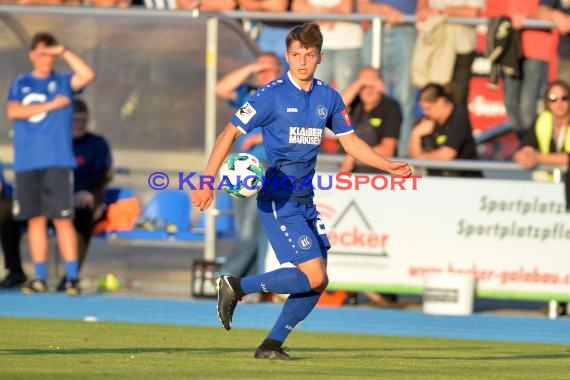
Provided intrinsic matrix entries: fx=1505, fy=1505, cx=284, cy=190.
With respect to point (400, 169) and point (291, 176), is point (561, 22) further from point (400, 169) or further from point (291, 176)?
point (291, 176)

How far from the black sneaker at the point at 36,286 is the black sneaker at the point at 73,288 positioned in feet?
0.79

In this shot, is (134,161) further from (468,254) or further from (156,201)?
(468,254)

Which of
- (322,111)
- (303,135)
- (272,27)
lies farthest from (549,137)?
(303,135)

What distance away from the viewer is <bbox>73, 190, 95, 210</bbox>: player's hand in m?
16.0

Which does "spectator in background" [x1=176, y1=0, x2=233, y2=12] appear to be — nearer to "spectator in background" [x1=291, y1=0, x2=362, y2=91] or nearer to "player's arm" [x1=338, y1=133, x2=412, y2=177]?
"spectator in background" [x1=291, y1=0, x2=362, y2=91]

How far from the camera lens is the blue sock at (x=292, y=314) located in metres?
9.87

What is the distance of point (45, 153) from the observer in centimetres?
1529

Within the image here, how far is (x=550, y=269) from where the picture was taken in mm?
14727

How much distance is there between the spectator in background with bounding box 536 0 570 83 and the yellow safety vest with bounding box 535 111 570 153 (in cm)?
104

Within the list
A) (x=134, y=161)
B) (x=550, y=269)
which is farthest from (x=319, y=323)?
(x=134, y=161)

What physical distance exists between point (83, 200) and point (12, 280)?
1.15 m

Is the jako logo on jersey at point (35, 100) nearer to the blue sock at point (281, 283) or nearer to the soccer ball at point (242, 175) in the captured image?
the soccer ball at point (242, 175)

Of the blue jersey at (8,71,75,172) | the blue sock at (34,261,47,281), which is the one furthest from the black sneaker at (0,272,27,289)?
the blue jersey at (8,71,75,172)

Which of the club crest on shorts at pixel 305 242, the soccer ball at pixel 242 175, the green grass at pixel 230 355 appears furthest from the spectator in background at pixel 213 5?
the club crest on shorts at pixel 305 242
